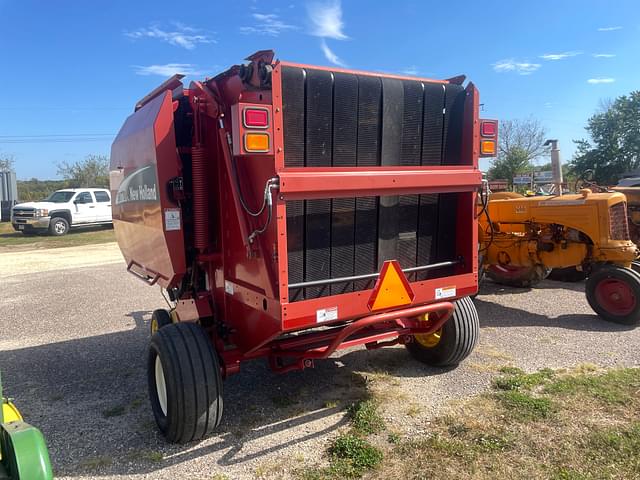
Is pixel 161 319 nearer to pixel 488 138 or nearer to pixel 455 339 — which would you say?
pixel 455 339

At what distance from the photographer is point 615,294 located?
6.32 m

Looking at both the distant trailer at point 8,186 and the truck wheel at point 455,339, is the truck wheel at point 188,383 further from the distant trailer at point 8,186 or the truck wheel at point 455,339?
the distant trailer at point 8,186

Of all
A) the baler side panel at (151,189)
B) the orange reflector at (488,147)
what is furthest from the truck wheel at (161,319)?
the orange reflector at (488,147)

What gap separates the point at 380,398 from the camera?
4184mm

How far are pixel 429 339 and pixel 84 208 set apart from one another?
19.5 m

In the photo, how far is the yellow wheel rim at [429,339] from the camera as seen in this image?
4.75 metres

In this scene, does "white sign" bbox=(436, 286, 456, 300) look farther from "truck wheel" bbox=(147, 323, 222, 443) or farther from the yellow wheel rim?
"truck wheel" bbox=(147, 323, 222, 443)

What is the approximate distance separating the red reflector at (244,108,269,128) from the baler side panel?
1070 millimetres

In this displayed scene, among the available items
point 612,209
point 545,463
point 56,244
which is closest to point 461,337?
point 545,463

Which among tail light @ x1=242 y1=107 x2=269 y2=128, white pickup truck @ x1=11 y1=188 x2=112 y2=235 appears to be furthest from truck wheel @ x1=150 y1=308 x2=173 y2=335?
white pickup truck @ x1=11 y1=188 x2=112 y2=235

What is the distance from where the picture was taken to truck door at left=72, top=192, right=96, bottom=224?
20906 mm

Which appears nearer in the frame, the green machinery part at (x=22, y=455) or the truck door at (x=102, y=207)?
the green machinery part at (x=22, y=455)

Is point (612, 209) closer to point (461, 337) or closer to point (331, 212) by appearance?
point (461, 337)

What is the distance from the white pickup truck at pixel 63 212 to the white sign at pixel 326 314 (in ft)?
64.7
